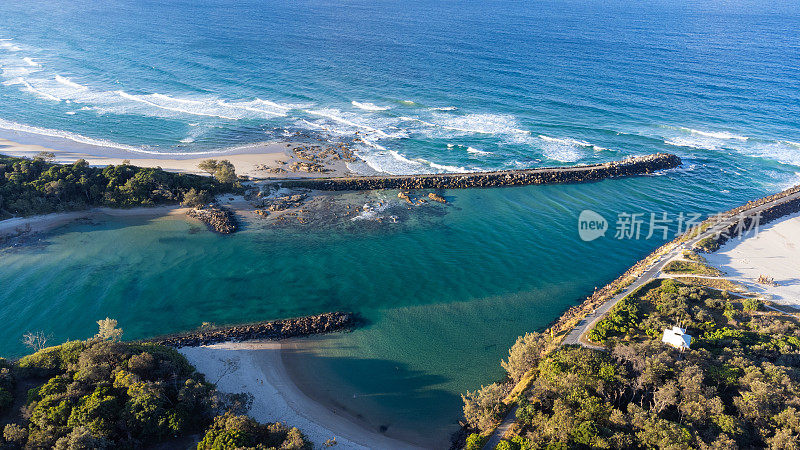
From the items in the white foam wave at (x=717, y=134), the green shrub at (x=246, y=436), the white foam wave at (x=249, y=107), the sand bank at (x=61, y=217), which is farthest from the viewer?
the white foam wave at (x=249, y=107)

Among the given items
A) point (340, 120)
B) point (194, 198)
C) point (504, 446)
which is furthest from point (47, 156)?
point (504, 446)

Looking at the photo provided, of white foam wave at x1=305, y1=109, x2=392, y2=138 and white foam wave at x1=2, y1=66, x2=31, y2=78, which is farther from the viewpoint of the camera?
white foam wave at x1=2, y1=66, x2=31, y2=78

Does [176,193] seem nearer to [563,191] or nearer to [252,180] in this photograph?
[252,180]

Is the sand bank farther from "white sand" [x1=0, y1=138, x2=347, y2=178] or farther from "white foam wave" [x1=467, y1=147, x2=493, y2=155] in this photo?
"white foam wave" [x1=467, y1=147, x2=493, y2=155]

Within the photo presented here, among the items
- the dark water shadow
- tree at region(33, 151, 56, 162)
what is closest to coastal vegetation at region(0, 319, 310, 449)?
the dark water shadow

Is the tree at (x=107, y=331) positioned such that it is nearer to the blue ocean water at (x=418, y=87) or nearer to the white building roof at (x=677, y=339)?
the white building roof at (x=677, y=339)

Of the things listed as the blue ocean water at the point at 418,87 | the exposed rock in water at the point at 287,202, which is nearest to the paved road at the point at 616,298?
the blue ocean water at the point at 418,87
